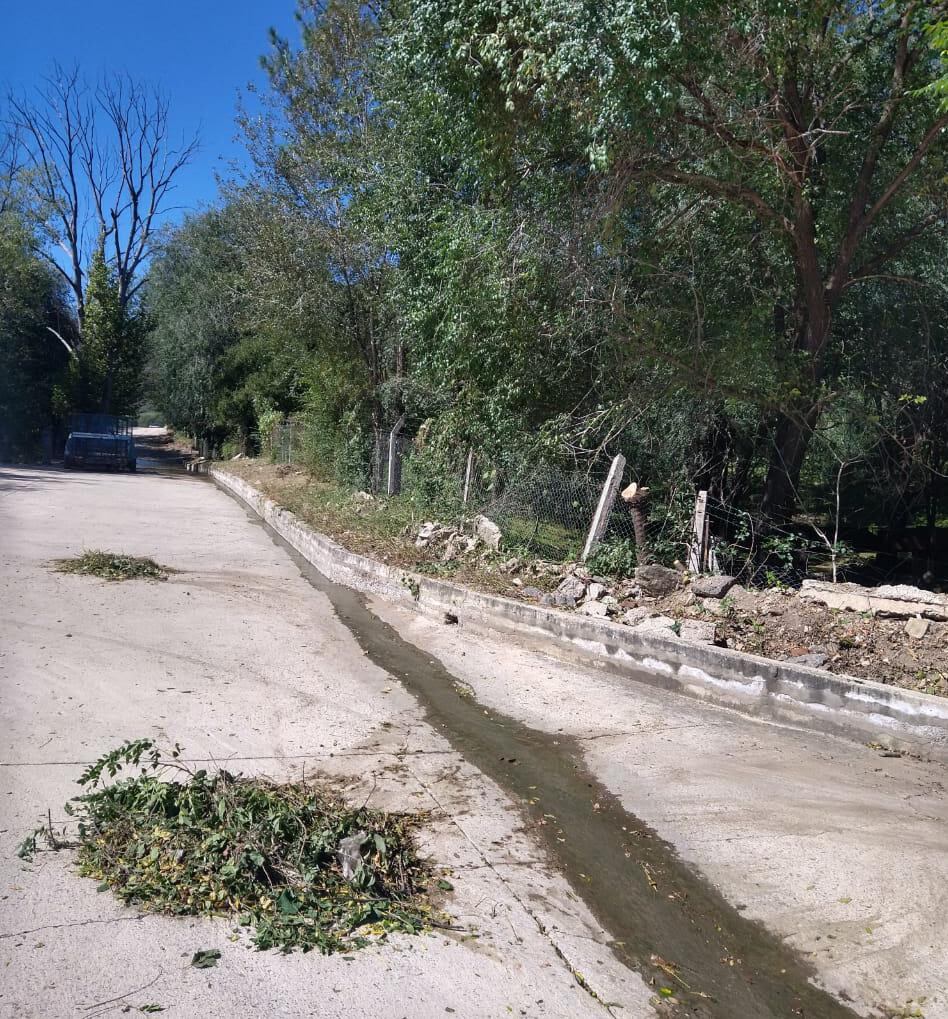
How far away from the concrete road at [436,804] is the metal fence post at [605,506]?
182cm

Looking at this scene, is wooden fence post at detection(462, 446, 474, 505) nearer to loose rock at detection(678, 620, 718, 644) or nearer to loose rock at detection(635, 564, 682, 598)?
loose rock at detection(635, 564, 682, 598)

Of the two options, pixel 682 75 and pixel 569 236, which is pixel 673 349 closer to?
pixel 569 236

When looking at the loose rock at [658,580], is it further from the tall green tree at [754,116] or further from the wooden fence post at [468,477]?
the wooden fence post at [468,477]

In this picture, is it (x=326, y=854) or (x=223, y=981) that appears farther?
(x=326, y=854)

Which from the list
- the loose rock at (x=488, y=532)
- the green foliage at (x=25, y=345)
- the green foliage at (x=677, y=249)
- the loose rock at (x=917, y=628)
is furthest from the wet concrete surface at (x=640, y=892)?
the green foliage at (x=25, y=345)

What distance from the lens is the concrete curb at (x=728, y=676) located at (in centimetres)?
641

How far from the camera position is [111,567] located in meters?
10.9

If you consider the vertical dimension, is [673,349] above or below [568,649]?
above

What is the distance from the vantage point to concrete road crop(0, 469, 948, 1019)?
334 centimetres

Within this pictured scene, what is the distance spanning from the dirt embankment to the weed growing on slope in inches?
120

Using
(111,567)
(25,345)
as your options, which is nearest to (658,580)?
(111,567)

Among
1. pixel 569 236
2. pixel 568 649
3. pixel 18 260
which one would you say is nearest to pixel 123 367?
pixel 18 260

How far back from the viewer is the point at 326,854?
407 centimetres

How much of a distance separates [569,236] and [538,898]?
27.9 feet
